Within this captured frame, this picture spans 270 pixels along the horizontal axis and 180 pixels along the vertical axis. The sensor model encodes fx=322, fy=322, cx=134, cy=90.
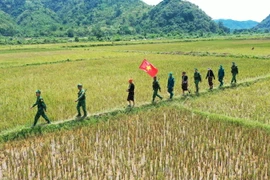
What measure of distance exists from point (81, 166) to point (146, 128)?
106 inches

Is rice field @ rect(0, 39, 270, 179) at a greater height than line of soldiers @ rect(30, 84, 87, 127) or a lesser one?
lesser

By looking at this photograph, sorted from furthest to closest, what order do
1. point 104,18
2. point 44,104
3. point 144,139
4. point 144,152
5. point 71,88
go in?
point 104,18 → point 71,88 → point 44,104 → point 144,139 → point 144,152

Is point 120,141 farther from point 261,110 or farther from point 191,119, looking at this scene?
point 261,110

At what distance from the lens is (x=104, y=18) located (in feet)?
438

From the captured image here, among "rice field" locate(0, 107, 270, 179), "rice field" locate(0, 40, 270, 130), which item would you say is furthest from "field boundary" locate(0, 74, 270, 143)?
"rice field" locate(0, 40, 270, 130)

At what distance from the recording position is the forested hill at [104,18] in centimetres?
10412

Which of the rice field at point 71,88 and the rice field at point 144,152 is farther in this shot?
the rice field at point 71,88

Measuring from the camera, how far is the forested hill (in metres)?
104

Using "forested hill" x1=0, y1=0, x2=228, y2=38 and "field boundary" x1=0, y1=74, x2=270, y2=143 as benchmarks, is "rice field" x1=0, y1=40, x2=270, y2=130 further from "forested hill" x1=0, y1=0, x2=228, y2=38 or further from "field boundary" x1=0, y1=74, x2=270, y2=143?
"forested hill" x1=0, y1=0, x2=228, y2=38

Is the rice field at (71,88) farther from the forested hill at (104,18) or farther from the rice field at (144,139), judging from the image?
the forested hill at (104,18)

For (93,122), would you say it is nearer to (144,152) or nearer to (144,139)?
(144,139)

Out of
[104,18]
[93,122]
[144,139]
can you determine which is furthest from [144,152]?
[104,18]

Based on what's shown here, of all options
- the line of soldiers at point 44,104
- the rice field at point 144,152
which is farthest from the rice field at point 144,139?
the line of soldiers at point 44,104

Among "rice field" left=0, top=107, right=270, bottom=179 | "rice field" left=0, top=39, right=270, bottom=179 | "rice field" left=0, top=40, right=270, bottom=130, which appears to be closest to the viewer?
"rice field" left=0, top=107, right=270, bottom=179
